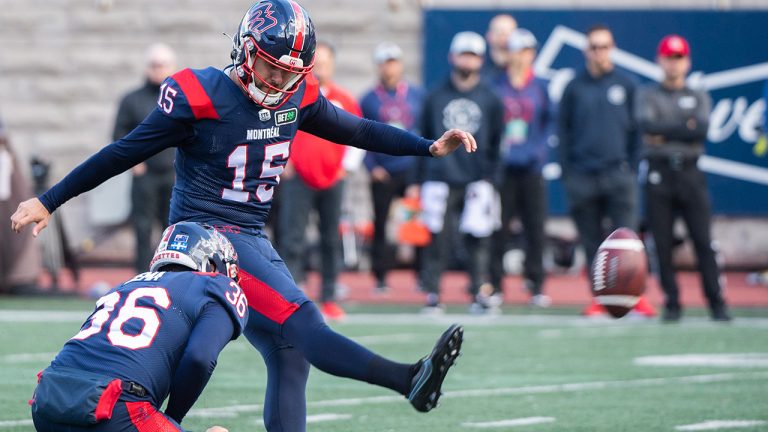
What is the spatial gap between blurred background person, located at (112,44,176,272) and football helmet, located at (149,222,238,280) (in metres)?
7.29

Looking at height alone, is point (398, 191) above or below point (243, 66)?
below

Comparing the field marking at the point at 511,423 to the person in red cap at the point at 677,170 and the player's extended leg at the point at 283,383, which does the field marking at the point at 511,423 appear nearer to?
the player's extended leg at the point at 283,383

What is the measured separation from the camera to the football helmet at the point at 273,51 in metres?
5.21

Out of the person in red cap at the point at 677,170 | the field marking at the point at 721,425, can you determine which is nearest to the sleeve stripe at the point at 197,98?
the field marking at the point at 721,425

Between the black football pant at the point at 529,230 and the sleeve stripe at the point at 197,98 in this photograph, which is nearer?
the sleeve stripe at the point at 197,98

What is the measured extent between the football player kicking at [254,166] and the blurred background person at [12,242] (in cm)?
792

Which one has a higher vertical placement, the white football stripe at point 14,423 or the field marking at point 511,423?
the field marking at point 511,423

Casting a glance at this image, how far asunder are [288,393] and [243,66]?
3.99 feet

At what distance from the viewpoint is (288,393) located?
17.6 ft

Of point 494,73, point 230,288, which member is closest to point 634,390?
point 230,288

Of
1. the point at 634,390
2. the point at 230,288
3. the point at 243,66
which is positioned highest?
the point at 243,66

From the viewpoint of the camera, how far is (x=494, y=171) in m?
12.3

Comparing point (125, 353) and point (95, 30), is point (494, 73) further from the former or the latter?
point (125, 353)

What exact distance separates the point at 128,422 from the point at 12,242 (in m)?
8.85
